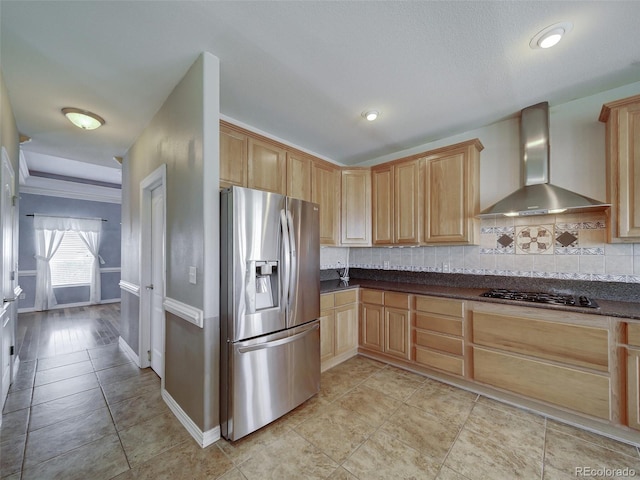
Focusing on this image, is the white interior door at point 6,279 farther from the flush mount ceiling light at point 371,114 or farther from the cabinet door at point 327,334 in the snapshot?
the flush mount ceiling light at point 371,114

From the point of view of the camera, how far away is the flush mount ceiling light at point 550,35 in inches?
62.7

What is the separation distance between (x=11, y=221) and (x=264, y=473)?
3339 mm

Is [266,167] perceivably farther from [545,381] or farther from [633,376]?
[633,376]

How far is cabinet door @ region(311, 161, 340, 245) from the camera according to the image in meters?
3.24

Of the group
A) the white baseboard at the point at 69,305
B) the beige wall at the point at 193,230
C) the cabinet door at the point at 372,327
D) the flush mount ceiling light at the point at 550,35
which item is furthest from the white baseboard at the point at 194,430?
the white baseboard at the point at 69,305

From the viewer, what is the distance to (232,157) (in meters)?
2.38

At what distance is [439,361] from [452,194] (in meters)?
1.75

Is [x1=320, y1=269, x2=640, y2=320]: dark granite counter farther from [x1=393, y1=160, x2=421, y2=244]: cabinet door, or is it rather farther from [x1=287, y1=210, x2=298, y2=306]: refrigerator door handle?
[x1=287, y1=210, x2=298, y2=306]: refrigerator door handle

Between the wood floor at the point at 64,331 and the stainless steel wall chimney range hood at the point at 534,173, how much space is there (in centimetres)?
541

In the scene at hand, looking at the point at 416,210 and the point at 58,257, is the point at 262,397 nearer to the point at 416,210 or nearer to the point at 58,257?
the point at 416,210

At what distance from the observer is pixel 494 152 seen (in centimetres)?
284

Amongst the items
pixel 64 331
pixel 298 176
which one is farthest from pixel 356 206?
pixel 64 331

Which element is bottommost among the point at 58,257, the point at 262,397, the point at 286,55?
the point at 262,397

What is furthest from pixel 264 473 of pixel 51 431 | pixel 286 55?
pixel 286 55
